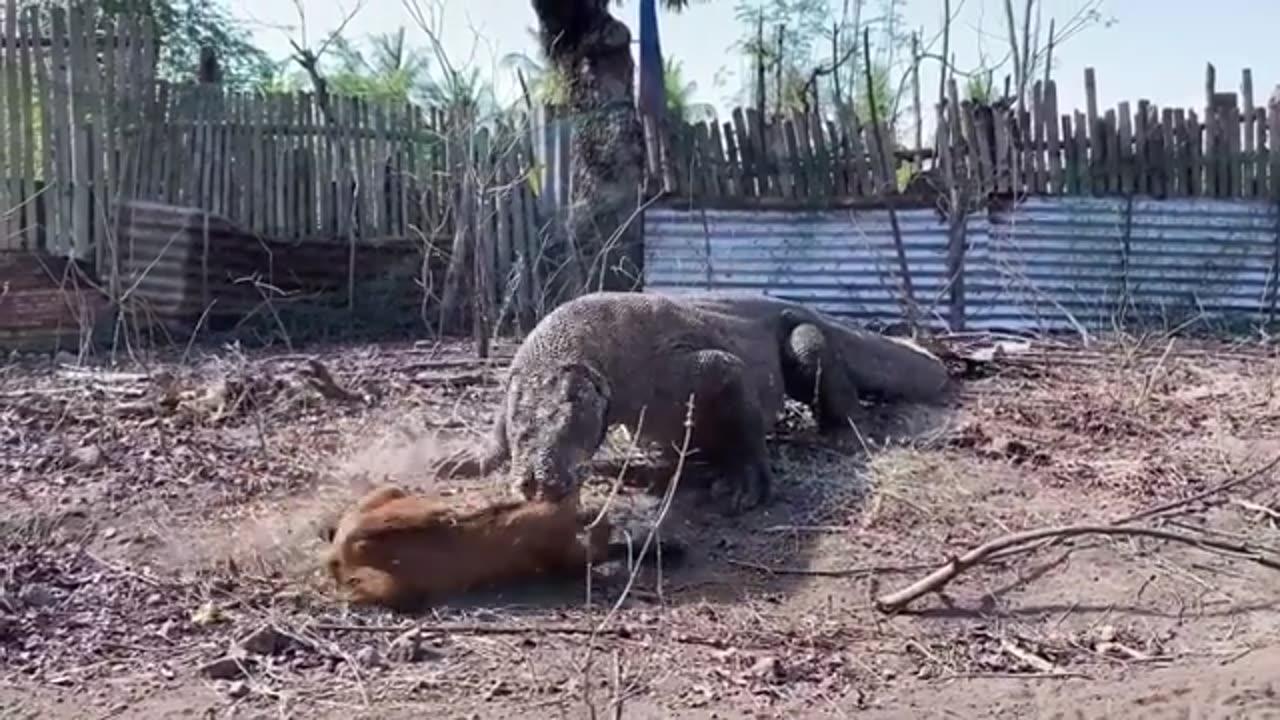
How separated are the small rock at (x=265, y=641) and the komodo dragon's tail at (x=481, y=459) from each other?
1.58 meters

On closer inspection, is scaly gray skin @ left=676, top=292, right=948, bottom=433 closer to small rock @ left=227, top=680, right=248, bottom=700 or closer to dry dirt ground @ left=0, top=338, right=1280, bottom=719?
dry dirt ground @ left=0, top=338, right=1280, bottom=719

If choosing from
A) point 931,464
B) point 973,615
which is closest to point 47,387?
point 931,464

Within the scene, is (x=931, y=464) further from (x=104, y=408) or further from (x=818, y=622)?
(x=104, y=408)

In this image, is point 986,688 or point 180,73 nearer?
point 986,688

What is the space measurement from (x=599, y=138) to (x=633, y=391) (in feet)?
22.3

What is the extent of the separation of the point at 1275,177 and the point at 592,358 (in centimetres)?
731

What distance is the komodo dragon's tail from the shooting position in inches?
217

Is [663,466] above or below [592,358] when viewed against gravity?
below

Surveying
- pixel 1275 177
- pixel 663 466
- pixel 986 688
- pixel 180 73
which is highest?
pixel 180 73

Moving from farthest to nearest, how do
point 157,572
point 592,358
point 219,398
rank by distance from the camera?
point 219,398
point 592,358
point 157,572

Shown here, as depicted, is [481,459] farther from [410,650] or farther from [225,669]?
[225,669]

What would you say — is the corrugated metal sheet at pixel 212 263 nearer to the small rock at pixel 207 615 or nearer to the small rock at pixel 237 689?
the small rock at pixel 207 615

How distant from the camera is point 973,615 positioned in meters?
4.43

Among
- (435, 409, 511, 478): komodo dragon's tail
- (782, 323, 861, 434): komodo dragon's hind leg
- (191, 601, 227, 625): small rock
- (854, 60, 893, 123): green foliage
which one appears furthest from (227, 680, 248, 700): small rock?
(854, 60, 893, 123): green foliage
